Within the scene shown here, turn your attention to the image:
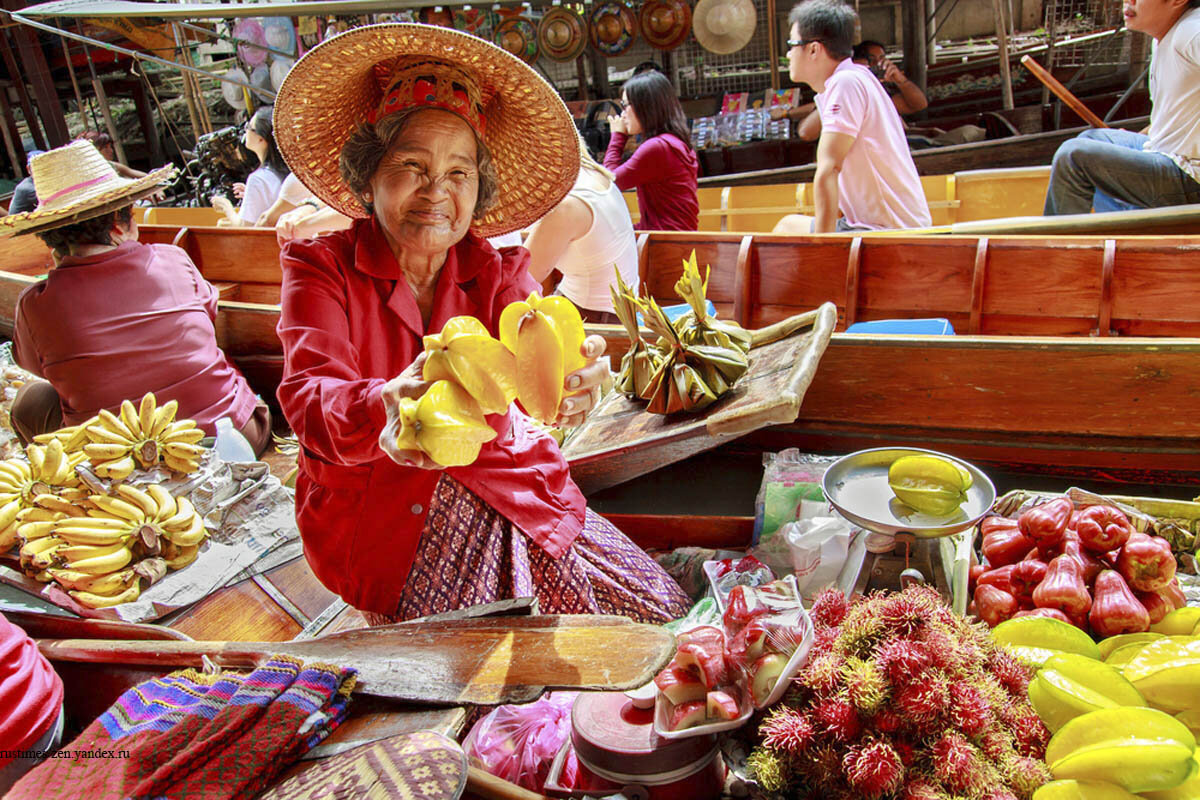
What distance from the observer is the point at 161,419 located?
271 centimetres

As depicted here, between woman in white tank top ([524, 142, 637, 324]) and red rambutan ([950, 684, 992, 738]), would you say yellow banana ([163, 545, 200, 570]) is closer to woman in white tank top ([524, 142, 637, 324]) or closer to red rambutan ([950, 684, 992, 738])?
woman in white tank top ([524, 142, 637, 324])

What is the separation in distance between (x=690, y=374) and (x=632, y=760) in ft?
4.14

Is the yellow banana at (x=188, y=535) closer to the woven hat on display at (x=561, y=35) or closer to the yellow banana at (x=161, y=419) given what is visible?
the yellow banana at (x=161, y=419)

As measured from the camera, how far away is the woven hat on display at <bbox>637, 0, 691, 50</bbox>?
875 centimetres

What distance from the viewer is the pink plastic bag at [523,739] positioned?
63.3 inches

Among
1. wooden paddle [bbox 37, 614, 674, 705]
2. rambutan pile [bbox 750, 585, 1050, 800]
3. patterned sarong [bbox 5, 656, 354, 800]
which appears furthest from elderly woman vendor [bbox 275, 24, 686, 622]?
rambutan pile [bbox 750, 585, 1050, 800]

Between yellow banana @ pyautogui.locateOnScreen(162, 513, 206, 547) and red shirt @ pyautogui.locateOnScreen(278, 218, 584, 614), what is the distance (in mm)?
1101

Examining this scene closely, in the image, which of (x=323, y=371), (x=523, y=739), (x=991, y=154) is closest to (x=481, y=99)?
(x=323, y=371)

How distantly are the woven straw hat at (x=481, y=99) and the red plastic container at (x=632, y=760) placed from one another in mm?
1182

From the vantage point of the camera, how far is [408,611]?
1686mm

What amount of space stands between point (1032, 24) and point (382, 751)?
1243cm

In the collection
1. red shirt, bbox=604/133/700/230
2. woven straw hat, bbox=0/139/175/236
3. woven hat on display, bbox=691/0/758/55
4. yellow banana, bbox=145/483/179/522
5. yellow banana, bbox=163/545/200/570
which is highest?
woven hat on display, bbox=691/0/758/55

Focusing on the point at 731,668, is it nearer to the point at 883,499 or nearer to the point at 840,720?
the point at 840,720

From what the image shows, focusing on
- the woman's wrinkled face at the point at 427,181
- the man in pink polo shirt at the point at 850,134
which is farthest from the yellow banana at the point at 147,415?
the man in pink polo shirt at the point at 850,134
